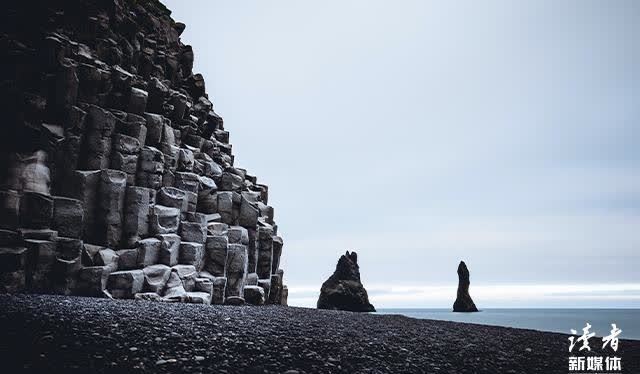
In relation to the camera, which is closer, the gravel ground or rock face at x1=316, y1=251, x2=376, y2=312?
the gravel ground

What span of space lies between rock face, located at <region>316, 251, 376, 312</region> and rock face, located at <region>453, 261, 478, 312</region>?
180 feet

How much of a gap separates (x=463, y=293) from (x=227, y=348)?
159285 millimetres

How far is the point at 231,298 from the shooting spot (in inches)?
1315

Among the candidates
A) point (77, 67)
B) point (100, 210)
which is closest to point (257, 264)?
point (100, 210)

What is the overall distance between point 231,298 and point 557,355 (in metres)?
26.0

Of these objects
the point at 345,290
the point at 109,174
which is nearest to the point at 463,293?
the point at 345,290

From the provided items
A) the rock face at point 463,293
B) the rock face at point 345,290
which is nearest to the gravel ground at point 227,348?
the rock face at point 345,290

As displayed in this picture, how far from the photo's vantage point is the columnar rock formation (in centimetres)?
2477

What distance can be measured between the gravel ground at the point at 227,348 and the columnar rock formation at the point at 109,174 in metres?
11.4

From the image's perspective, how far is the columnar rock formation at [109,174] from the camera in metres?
24.8

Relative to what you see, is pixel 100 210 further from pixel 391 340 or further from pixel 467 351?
pixel 467 351

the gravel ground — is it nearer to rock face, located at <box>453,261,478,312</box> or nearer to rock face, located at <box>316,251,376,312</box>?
rock face, located at <box>316,251,376,312</box>

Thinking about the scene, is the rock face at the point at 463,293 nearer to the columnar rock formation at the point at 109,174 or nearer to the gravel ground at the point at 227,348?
the columnar rock formation at the point at 109,174

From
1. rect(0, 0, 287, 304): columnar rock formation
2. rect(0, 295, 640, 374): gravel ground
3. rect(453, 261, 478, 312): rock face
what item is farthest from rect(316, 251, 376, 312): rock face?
rect(0, 295, 640, 374): gravel ground
